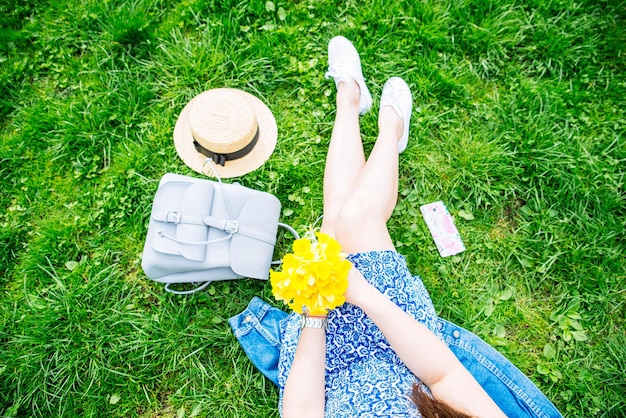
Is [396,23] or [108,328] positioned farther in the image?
[396,23]

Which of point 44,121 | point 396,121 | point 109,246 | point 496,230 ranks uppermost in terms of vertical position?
point 396,121

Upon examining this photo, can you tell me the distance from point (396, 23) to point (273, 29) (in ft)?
3.38

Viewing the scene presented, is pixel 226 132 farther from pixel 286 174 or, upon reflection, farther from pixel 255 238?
pixel 255 238

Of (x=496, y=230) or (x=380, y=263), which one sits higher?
(x=380, y=263)

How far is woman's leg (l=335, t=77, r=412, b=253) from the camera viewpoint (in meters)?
2.54

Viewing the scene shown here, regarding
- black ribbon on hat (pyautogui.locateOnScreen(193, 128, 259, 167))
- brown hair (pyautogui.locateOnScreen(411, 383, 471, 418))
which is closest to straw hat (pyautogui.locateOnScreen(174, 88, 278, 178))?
black ribbon on hat (pyautogui.locateOnScreen(193, 128, 259, 167))

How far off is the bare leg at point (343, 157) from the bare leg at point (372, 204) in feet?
0.30

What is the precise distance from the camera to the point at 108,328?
3.04 m

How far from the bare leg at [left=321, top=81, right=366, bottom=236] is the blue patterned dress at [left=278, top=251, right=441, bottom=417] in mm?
434

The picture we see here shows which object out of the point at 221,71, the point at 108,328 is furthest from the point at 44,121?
the point at 108,328

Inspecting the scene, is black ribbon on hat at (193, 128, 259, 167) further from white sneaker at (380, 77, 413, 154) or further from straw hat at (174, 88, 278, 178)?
white sneaker at (380, 77, 413, 154)

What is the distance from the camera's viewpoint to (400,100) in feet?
10.6

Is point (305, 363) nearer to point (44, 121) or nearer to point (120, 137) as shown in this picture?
point (120, 137)

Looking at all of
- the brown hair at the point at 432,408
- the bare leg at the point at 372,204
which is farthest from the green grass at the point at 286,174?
the brown hair at the point at 432,408
